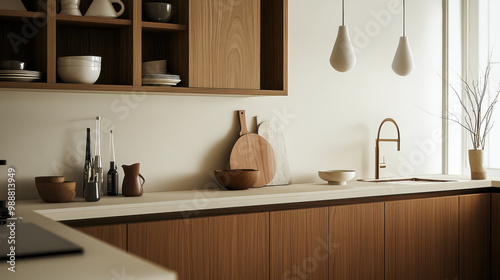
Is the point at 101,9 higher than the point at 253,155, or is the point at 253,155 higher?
the point at 101,9

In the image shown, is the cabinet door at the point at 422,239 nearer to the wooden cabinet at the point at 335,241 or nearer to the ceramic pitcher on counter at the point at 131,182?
the wooden cabinet at the point at 335,241

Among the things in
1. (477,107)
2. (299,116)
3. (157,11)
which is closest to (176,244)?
(157,11)

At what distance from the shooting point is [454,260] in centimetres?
372

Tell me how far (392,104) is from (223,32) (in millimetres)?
1576

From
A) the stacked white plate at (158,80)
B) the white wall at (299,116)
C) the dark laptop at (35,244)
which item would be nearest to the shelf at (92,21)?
the stacked white plate at (158,80)

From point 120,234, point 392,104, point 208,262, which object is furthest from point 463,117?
point 120,234

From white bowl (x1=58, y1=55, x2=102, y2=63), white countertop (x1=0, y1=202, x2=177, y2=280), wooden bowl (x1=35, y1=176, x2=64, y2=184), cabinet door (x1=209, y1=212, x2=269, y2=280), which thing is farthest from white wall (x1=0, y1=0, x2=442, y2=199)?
white countertop (x1=0, y1=202, x2=177, y2=280)

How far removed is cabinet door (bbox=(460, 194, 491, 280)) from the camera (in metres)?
3.74

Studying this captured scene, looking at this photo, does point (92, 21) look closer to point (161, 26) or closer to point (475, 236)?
point (161, 26)

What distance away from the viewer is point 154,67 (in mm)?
3043

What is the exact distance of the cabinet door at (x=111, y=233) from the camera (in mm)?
2520

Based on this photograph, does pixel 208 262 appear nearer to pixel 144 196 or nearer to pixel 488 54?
pixel 144 196

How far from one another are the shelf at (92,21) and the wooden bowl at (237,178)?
92 cm

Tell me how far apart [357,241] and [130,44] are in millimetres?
1607
